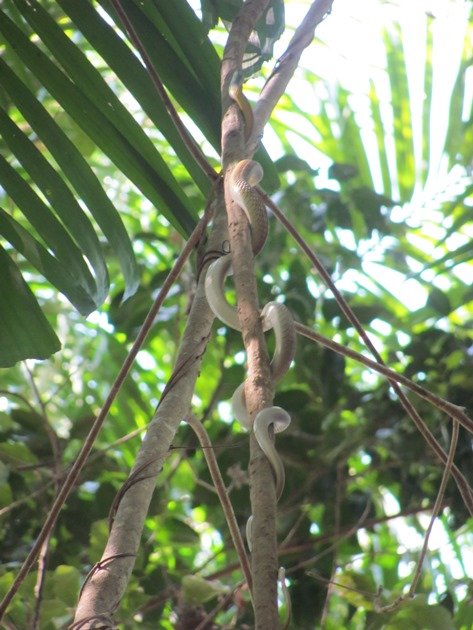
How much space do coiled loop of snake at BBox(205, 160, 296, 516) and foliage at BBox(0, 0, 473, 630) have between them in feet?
1.19

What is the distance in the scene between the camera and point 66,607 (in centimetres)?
117

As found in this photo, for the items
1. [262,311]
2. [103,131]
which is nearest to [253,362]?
[262,311]

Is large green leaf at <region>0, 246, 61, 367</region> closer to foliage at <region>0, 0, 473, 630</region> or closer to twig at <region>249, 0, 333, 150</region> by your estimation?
foliage at <region>0, 0, 473, 630</region>

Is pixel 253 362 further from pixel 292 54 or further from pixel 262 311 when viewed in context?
pixel 292 54

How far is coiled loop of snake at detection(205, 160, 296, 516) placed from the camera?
0.67m

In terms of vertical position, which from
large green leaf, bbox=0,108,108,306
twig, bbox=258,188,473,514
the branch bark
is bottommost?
the branch bark

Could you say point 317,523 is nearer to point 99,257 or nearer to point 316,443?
point 316,443

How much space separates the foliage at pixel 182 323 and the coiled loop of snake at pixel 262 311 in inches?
14.3

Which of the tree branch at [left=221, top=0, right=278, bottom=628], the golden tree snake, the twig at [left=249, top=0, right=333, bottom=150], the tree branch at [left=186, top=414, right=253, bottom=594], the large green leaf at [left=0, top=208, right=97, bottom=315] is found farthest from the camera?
the large green leaf at [left=0, top=208, right=97, bottom=315]

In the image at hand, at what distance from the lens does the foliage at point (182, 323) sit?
1117mm

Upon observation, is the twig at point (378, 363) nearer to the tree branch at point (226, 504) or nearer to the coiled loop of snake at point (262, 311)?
the coiled loop of snake at point (262, 311)

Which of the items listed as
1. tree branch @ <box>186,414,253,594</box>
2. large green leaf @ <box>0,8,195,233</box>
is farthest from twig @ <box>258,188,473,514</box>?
large green leaf @ <box>0,8,195,233</box>

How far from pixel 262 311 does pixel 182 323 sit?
58.3 inches

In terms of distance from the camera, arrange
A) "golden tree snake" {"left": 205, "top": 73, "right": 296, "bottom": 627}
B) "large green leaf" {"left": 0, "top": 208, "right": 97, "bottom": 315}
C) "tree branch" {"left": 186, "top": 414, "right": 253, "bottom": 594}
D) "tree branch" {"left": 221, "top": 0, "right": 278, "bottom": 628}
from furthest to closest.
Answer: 1. "large green leaf" {"left": 0, "top": 208, "right": 97, "bottom": 315}
2. "tree branch" {"left": 186, "top": 414, "right": 253, "bottom": 594}
3. "golden tree snake" {"left": 205, "top": 73, "right": 296, "bottom": 627}
4. "tree branch" {"left": 221, "top": 0, "right": 278, "bottom": 628}
